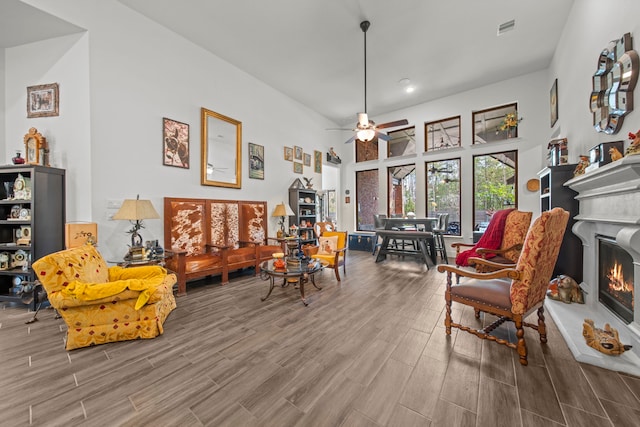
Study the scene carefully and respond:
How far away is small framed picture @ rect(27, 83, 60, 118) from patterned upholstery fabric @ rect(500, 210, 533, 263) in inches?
251

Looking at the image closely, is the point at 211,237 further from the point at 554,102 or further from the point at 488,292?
the point at 554,102

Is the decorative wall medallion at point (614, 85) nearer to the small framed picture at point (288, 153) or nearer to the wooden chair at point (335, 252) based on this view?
the wooden chair at point (335, 252)

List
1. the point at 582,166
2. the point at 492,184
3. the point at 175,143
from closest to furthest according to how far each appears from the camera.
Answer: the point at 582,166, the point at 175,143, the point at 492,184

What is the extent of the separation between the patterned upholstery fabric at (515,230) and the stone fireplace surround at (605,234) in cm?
51

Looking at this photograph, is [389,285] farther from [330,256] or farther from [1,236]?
[1,236]

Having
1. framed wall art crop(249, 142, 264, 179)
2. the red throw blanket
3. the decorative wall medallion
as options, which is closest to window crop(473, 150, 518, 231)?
the red throw blanket

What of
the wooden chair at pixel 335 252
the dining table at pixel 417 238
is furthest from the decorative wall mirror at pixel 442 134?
the wooden chair at pixel 335 252

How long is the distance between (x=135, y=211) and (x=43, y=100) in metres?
2.12

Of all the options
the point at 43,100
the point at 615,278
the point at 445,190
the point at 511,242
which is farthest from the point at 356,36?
the point at 43,100

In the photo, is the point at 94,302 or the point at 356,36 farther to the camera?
the point at 356,36

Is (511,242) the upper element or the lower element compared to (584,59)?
lower

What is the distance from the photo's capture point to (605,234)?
2357 mm

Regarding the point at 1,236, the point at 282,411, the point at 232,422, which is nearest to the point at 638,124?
the point at 282,411

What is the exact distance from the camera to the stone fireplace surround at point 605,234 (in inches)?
70.5
